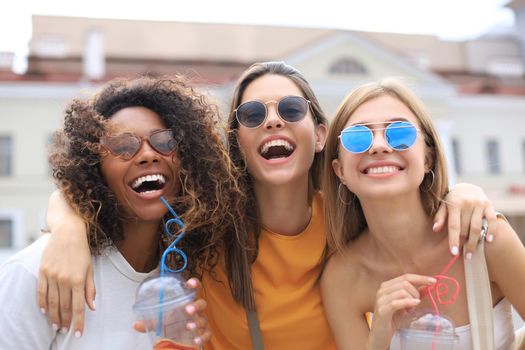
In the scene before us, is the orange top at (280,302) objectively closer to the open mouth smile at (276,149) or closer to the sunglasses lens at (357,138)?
the open mouth smile at (276,149)

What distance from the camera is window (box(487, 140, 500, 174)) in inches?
1053

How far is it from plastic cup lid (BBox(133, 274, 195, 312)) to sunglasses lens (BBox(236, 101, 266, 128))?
990 mm

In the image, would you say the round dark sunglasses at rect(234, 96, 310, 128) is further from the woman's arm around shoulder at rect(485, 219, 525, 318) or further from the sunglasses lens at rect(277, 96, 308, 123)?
the woman's arm around shoulder at rect(485, 219, 525, 318)

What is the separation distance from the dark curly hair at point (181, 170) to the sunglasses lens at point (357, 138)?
0.60 m

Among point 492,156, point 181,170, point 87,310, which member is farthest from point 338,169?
point 492,156

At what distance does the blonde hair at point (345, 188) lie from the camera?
2834 mm

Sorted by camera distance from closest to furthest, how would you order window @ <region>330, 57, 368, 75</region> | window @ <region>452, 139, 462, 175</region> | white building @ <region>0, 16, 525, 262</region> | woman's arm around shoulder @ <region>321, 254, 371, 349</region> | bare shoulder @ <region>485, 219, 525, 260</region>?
bare shoulder @ <region>485, 219, 525, 260</region> → woman's arm around shoulder @ <region>321, 254, 371, 349</region> → white building @ <region>0, 16, 525, 262</region> → window @ <region>330, 57, 368, 75</region> → window @ <region>452, 139, 462, 175</region>

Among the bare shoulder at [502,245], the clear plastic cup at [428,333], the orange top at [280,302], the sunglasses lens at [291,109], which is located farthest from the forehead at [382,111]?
the clear plastic cup at [428,333]

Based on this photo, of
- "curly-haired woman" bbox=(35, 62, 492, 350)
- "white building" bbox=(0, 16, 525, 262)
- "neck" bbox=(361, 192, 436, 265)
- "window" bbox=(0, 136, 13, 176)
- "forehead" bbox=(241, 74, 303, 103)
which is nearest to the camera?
"neck" bbox=(361, 192, 436, 265)

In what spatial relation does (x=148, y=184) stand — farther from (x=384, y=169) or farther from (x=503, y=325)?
(x=503, y=325)

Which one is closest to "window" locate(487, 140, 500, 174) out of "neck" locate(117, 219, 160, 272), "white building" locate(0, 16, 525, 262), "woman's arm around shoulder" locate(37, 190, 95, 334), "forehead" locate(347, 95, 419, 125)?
"white building" locate(0, 16, 525, 262)

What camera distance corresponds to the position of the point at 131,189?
268 cm

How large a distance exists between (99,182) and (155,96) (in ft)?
1.58

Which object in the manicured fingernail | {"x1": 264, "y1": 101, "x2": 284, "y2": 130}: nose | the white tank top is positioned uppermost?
{"x1": 264, "y1": 101, "x2": 284, "y2": 130}: nose
